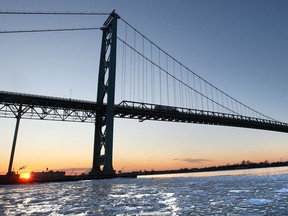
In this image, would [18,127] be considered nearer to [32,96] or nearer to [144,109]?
[32,96]

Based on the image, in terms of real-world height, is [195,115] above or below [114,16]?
below

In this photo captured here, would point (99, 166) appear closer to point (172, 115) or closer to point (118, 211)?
point (172, 115)

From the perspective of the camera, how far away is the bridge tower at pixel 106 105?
4609 cm

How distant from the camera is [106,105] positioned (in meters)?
52.3

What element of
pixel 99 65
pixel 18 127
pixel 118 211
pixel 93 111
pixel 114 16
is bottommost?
pixel 118 211

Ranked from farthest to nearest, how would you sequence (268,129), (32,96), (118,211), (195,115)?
(268,129) → (195,115) → (32,96) → (118,211)

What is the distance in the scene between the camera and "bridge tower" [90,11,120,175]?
46.1 meters

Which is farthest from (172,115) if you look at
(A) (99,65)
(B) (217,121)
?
(A) (99,65)

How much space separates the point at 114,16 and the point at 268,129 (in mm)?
54713

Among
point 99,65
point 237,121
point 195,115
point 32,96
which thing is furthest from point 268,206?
point 237,121

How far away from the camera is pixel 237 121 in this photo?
72625 mm

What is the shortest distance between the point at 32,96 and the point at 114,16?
21883mm

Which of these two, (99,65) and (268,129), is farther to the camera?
(268,129)

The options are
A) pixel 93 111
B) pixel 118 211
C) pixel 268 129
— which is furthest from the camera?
pixel 268 129
